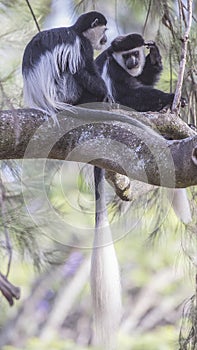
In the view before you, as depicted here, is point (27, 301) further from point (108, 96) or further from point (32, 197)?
point (108, 96)

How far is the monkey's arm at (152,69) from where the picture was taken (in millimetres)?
2228

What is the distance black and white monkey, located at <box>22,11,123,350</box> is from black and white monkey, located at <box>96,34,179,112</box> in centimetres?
25

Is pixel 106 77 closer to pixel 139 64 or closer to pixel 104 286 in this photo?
pixel 139 64

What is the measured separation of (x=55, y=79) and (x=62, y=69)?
0.04m

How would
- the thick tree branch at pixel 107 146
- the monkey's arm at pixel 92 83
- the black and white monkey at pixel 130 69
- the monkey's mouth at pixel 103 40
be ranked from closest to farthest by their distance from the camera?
the thick tree branch at pixel 107 146 → the monkey's arm at pixel 92 83 → the monkey's mouth at pixel 103 40 → the black and white monkey at pixel 130 69

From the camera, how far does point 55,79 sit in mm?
1985

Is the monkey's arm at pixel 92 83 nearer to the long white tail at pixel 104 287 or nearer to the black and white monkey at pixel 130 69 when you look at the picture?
the black and white monkey at pixel 130 69

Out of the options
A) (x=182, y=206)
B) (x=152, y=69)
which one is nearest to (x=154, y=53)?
(x=152, y=69)

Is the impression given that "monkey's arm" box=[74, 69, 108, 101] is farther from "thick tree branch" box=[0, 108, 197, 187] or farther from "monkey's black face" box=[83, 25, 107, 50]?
"thick tree branch" box=[0, 108, 197, 187]

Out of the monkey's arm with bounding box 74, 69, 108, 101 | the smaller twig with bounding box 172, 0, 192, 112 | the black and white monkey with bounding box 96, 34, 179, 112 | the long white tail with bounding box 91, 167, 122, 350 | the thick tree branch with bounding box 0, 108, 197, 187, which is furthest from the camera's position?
the black and white monkey with bounding box 96, 34, 179, 112

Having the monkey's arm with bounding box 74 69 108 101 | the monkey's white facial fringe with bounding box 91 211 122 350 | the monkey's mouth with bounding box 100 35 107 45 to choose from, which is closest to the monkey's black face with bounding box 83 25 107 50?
the monkey's mouth with bounding box 100 35 107 45

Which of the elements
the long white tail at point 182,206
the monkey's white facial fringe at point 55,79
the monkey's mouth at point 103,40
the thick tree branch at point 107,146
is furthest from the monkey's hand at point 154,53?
the thick tree branch at point 107,146

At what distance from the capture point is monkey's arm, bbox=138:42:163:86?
2.23 metres

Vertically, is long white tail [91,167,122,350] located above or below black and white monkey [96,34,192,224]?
below
